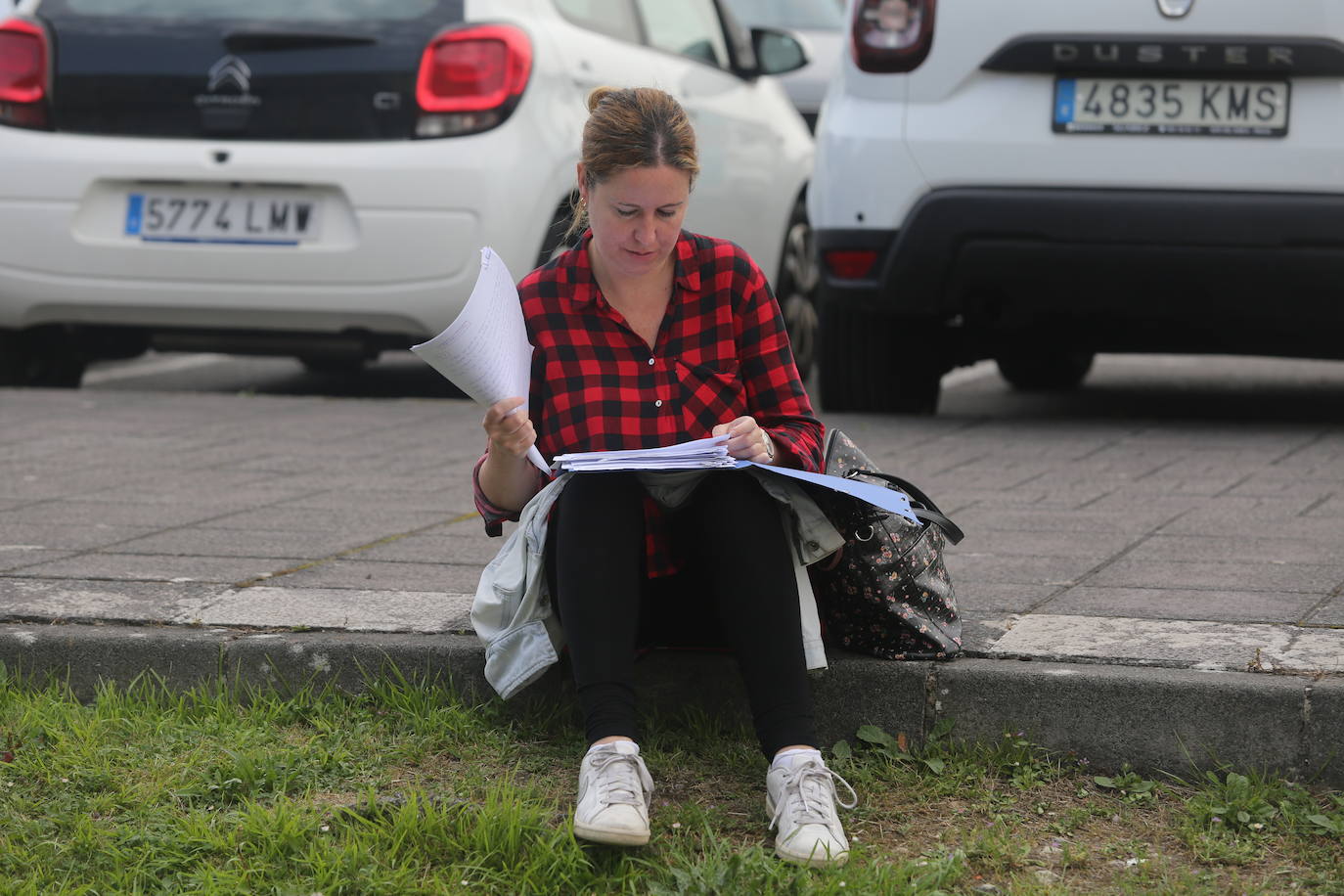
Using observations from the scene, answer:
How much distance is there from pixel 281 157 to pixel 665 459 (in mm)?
3633

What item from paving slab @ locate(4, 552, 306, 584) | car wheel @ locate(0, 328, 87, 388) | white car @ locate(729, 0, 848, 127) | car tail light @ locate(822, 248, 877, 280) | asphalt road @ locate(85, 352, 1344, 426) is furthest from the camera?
white car @ locate(729, 0, 848, 127)

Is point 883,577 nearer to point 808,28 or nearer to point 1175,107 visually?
point 1175,107

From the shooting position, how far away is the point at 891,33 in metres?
5.72

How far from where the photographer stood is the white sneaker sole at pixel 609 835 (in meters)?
2.61

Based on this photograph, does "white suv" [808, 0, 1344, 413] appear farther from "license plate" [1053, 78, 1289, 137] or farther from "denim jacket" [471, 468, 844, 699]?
"denim jacket" [471, 468, 844, 699]

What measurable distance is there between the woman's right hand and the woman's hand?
11.0 inches

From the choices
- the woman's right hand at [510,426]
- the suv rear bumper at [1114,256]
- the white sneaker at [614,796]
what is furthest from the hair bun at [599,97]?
the suv rear bumper at [1114,256]

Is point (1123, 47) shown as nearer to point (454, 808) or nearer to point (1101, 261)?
point (1101, 261)

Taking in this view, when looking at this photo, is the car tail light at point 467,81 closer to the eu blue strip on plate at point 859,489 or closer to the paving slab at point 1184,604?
the paving slab at point 1184,604

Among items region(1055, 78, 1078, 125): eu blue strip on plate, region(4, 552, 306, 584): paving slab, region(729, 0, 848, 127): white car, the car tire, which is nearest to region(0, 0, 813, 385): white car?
region(1055, 78, 1078, 125): eu blue strip on plate

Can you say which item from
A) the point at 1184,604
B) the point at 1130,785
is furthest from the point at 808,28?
the point at 1130,785

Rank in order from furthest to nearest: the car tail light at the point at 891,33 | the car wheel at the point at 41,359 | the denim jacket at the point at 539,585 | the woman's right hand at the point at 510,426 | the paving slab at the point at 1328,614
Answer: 1. the car wheel at the point at 41,359
2. the car tail light at the point at 891,33
3. the paving slab at the point at 1328,614
4. the denim jacket at the point at 539,585
5. the woman's right hand at the point at 510,426

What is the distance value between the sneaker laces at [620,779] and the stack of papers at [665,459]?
16.0 inches

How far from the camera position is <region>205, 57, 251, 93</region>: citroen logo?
243 inches
